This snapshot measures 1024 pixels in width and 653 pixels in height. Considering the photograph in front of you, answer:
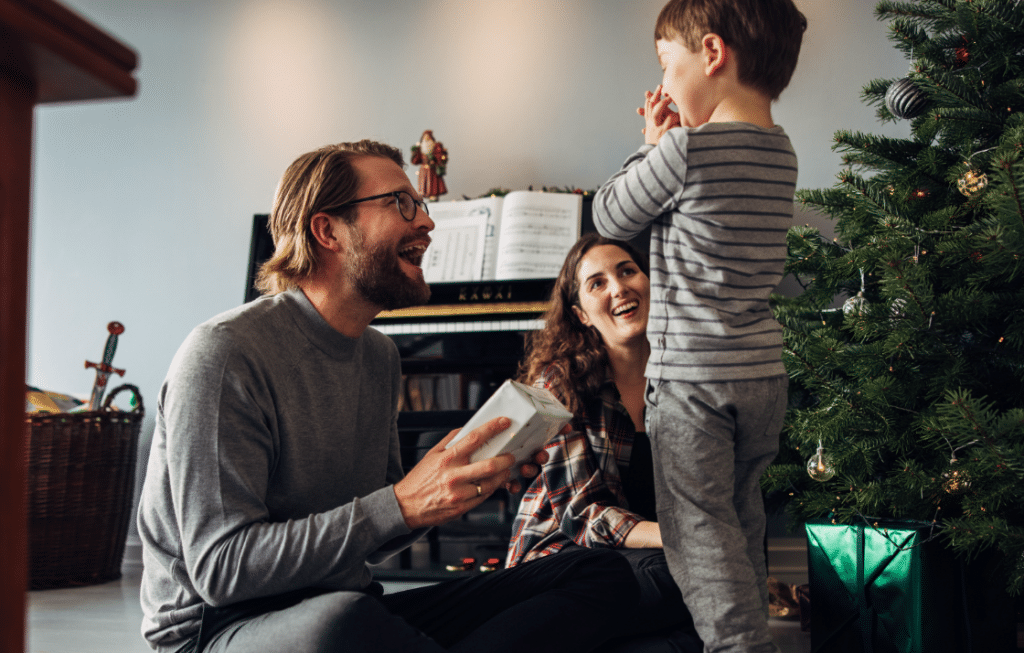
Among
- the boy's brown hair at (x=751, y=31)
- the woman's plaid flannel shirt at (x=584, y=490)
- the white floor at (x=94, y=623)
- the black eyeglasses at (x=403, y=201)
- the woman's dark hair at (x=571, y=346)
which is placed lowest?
the white floor at (x=94, y=623)

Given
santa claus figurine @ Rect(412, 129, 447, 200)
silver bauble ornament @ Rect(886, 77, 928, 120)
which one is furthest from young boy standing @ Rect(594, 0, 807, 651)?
santa claus figurine @ Rect(412, 129, 447, 200)

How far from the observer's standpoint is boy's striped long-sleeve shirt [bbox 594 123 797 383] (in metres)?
1.23

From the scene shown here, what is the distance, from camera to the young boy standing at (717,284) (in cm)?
121

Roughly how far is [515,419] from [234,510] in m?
0.39

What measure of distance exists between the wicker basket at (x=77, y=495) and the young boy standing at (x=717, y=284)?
7.68 feet

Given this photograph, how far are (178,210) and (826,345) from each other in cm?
282

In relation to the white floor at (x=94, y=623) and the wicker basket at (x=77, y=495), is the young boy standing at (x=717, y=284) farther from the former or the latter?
the wicker basket at (x=77, y=495)

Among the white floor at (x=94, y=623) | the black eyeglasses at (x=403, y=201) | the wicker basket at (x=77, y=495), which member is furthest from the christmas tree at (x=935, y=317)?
the wicker basket at (x=77, y=495)

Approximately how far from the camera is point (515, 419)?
108cm

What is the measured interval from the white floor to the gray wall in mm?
805

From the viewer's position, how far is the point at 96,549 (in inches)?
113

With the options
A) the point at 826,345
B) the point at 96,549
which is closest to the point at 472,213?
the point at 826,345

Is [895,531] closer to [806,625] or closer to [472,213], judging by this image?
[806,625]

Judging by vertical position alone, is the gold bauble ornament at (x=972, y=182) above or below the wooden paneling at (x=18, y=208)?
above
